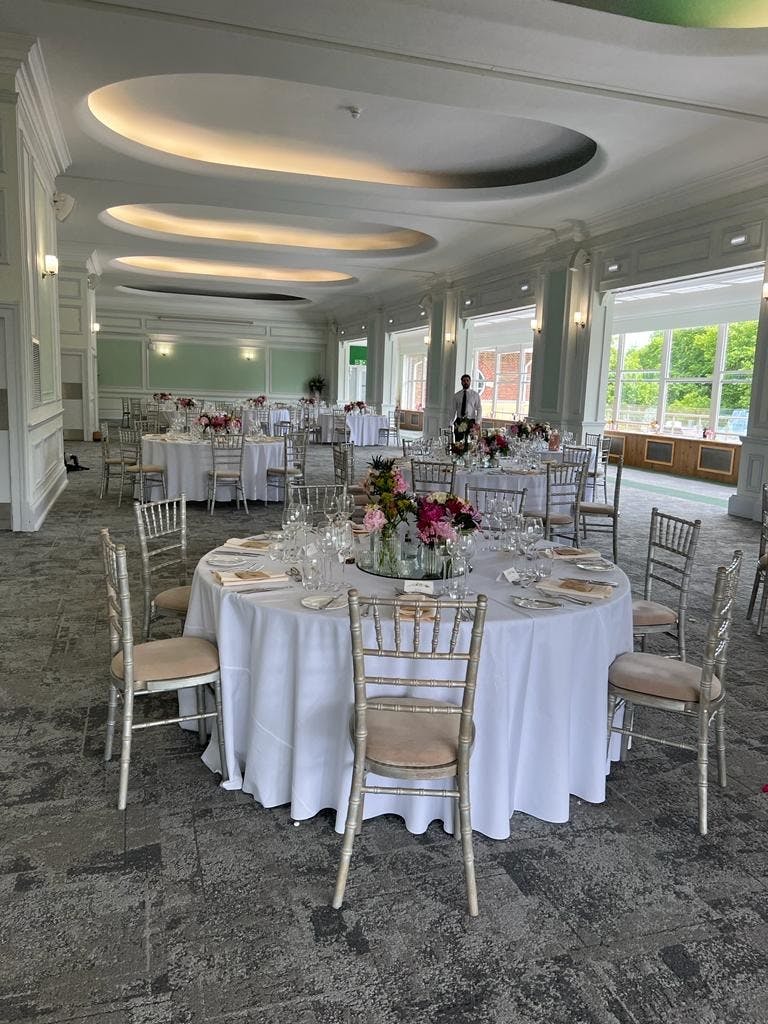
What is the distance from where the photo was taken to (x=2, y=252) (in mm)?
6469

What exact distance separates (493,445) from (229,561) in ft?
15.9

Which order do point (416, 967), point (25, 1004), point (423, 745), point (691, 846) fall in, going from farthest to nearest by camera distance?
point (691, 846) < point (423, 745) < point (416, 967) < point (25, 1004)

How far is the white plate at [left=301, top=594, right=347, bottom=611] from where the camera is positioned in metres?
2.61

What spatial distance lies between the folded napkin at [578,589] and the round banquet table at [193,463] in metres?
6.43

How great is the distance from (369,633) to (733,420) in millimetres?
14290

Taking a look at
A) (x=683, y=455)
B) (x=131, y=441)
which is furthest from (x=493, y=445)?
(x=683, y=455)

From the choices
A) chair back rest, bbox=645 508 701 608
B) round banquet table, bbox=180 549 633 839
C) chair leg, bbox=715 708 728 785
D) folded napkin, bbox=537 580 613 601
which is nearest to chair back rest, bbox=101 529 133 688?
round banquet table, bbox=180 549 633 839

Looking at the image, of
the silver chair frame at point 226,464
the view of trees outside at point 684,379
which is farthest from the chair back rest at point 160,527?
the view of trees outside at point 684,379

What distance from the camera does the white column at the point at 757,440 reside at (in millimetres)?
8508

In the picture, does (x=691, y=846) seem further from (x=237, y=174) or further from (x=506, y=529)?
(x=237, y=174)

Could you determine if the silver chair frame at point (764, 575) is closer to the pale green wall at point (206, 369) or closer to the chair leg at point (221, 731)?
the chair leg at point (221, 731)

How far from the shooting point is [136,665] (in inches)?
110

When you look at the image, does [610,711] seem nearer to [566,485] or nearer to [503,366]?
[566,485]

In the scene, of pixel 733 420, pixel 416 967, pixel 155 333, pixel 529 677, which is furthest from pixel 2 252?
pixel 155 333
